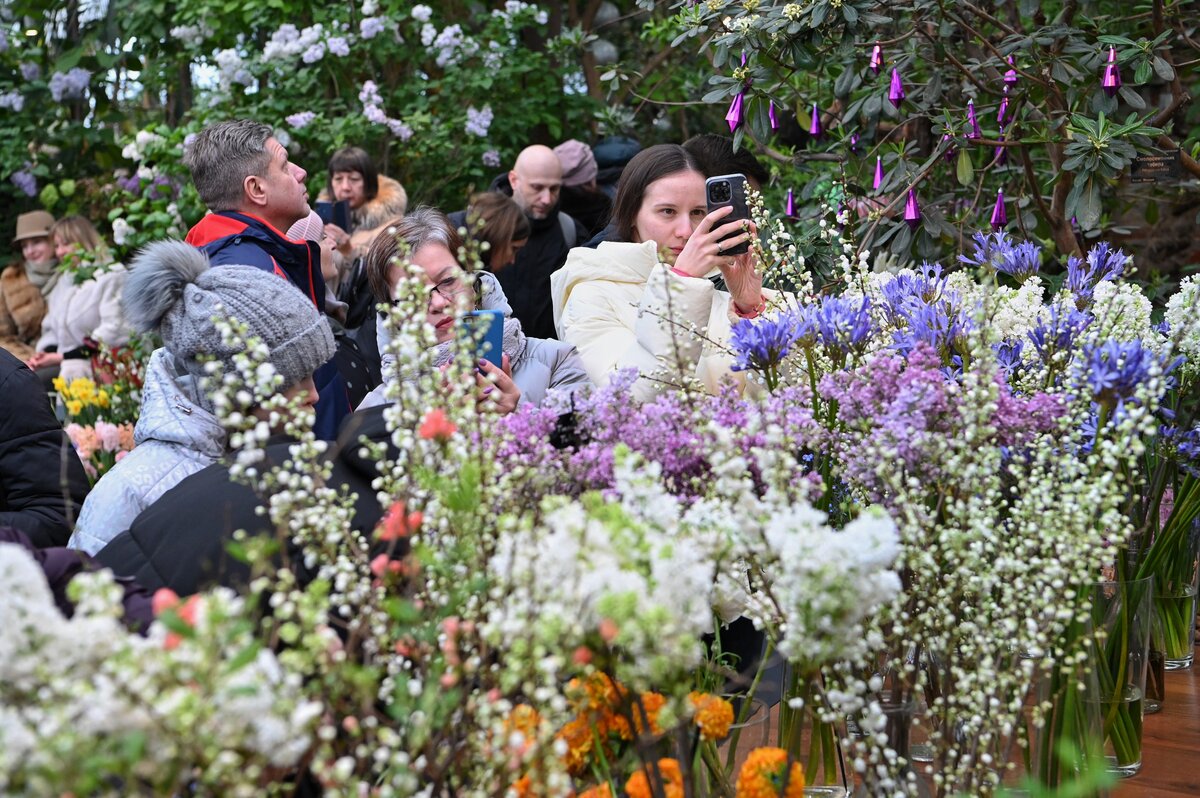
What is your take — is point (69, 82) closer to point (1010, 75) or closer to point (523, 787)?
point (1010, 75)

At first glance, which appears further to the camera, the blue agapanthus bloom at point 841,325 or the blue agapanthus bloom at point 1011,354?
the blue agapanthus bloom at point 1011,354

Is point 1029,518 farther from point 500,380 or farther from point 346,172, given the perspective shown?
point 346,172

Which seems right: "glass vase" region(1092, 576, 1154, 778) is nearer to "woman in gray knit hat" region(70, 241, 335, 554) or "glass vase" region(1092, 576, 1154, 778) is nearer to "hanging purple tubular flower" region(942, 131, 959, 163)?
"woman in gray knit hat" region(70, 241, 335, 554)

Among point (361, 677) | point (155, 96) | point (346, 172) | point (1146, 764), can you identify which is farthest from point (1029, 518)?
point (155, 96)

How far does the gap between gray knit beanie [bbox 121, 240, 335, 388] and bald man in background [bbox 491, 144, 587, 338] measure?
9.65 feet

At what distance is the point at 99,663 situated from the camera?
3.09 ft

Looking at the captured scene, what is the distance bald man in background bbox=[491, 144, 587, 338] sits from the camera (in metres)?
5.17

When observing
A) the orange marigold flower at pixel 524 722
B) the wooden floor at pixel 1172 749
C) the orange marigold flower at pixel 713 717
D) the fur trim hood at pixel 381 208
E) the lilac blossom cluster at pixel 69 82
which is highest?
the lilac blossom cluster at pixel 69 82

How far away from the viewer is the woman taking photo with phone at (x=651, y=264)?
2.64m

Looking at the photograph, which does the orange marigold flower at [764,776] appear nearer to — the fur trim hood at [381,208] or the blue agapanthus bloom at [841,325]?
the blue agapanthus bloom at [841,325]

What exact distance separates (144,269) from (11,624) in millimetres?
1317

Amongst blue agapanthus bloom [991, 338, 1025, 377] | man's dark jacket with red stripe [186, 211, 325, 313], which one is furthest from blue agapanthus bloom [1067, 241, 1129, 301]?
man's dark jacket with red stripe [186, 211, 325, 313]

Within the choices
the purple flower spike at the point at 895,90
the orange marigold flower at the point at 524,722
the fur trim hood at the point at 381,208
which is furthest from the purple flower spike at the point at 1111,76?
the fur trim hood at the point at 381,208

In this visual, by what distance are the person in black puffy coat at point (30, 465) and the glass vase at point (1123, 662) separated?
195cm
